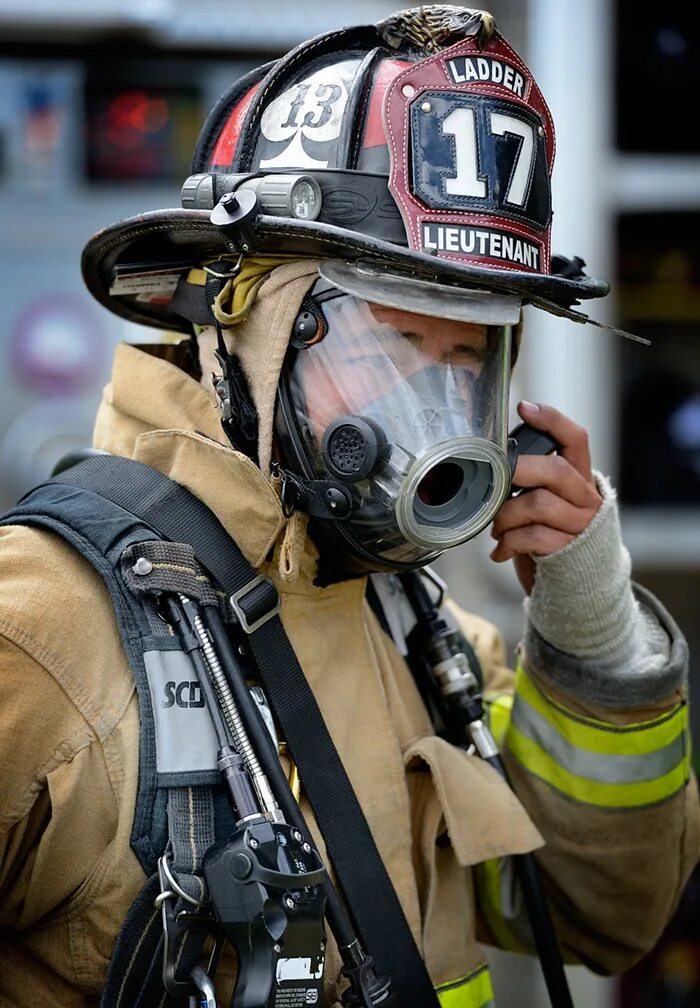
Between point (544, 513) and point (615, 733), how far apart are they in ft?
1.39

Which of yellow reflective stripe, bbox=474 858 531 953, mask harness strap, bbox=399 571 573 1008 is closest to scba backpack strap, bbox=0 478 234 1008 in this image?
mask harness strap, bbox=399 571 573 1008

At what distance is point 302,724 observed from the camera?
6.21 ft

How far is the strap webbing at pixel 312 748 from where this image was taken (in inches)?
73.0

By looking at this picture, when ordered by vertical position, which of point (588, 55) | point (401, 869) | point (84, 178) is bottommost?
point (401, 869)

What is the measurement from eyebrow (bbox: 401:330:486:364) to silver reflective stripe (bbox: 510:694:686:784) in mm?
737

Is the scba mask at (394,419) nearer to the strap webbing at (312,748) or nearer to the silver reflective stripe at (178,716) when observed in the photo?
the strap webbing at (312,748)

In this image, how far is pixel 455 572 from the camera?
4.41 meters

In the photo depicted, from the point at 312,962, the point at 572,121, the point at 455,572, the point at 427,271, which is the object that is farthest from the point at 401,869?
the point at 572,121

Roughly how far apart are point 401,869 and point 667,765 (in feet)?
1.98

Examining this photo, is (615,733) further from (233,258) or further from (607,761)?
(233,258)

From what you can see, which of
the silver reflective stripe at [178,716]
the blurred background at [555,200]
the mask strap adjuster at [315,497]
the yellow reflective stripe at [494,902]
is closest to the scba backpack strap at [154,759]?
the silver reflective stripe at [178,716]

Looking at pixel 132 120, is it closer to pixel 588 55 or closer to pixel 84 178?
pixel 84 178

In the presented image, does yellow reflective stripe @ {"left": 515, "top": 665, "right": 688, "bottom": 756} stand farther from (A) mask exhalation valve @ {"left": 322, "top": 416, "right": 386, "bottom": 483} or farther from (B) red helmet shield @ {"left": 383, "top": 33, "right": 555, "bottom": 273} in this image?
(B) red helmet shield @ {"left": 383, "top": 33, "right": 555, "bottom": 273}

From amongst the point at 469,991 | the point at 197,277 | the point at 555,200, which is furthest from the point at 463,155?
the point at 555,200
